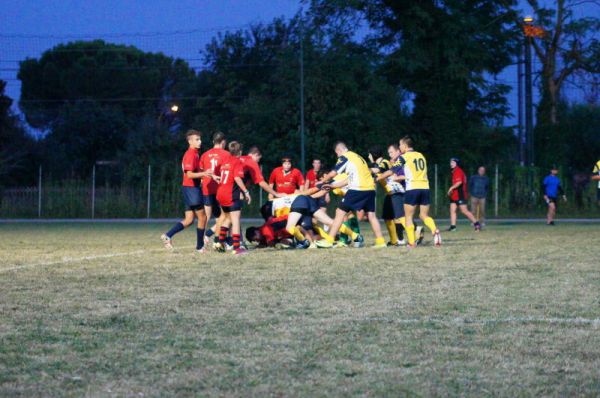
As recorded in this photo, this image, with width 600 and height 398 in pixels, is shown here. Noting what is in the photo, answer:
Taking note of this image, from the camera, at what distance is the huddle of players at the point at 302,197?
647 inches

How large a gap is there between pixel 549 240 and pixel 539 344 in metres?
14.2

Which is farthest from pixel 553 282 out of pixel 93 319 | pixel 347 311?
pixel 93 319

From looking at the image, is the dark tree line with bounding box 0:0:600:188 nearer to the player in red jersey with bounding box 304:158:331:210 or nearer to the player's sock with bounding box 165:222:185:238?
the player in red jersey with bounding box 304:158:331:210

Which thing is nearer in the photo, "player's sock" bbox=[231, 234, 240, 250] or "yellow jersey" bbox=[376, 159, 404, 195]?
"player's sock" bbox=[231, 234, 240, 250]

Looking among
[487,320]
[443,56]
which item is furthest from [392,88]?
[487,320]

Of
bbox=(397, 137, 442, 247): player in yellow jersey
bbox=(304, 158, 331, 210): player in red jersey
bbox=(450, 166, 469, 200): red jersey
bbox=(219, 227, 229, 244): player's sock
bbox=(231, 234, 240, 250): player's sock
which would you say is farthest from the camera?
bbox=(450, 166, 469, 200): red jersey

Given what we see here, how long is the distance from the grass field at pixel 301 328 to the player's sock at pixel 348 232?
14.1 ft

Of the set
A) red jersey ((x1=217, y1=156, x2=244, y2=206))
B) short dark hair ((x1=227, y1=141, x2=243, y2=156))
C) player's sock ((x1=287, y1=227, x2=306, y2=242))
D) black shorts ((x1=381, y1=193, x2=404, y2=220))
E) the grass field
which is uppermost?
short dark hair ((x1=227, y1=141, x2=243, y2=156))

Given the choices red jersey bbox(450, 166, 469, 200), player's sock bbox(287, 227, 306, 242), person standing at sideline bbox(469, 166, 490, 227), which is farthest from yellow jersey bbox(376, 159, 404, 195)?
person standing at sideline bbox(469, 166, 490, 227)

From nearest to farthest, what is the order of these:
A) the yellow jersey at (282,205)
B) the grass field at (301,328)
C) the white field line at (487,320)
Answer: the grass field at (301,328)
the white field line at (487,320)
the yellow jersey at (282,205)

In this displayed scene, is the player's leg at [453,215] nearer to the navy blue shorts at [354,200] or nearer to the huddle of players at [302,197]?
the huddle of players at [302,197]

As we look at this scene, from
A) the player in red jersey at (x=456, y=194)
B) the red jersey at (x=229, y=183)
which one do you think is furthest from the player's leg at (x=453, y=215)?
the red jersey at (x=229, y=183)

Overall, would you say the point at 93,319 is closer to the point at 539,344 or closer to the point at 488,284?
the point at 539,344

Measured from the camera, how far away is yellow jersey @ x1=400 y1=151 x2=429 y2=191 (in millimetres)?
17844
